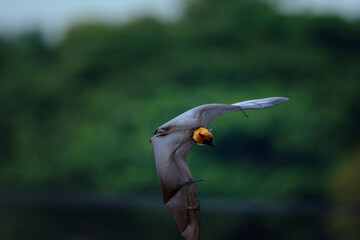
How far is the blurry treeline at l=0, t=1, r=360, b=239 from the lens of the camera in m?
15.2

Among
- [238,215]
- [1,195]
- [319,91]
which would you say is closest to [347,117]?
[319,91]

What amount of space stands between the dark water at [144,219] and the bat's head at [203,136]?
10.6 metres

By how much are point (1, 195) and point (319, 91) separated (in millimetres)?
9732

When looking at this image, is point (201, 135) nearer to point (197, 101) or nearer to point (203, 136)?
point (203, 136)

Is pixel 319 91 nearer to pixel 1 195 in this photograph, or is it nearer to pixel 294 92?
pixel 294 92

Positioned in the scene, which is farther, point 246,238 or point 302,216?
point 302,216

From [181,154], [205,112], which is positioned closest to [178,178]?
[181,154]

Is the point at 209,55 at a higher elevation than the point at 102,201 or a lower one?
higher

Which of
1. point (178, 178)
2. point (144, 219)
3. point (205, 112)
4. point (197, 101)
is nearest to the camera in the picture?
point (178, 178)

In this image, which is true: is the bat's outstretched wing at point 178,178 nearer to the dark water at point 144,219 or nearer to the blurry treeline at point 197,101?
the dark water at point 144,219

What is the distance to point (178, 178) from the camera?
2.76 m

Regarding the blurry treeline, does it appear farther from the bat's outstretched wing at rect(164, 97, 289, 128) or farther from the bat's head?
the bat's head

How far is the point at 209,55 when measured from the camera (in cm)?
1633

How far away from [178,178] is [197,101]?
1249cm
